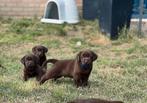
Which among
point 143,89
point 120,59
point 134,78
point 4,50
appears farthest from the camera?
point 4,50

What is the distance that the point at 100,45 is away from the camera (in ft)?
41.5

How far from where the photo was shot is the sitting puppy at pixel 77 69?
324 inches

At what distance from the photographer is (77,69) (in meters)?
8.37

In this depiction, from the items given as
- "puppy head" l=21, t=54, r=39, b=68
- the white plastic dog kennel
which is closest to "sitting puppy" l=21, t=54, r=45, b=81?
"puppy head" l=21, t=54, r=39, b=68

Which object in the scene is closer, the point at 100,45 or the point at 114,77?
the point at 114,77

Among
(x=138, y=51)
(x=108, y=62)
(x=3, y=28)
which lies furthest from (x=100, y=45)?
(x=3, y=28)

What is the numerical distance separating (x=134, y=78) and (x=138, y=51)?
2378mm

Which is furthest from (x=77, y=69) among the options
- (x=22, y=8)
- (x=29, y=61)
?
(x=22, y=8)

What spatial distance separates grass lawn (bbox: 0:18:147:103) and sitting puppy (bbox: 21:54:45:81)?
0.10m

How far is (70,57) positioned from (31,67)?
2588 mm

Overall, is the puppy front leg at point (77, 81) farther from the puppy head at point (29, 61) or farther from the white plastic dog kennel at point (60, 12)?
the white plastic dog kennel at point (60, 12)

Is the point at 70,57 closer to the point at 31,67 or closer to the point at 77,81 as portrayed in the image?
the point at 31,67

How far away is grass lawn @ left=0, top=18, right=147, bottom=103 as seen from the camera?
810 cm

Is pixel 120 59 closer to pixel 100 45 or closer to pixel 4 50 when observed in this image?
pixel 100 45
